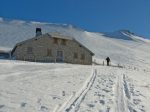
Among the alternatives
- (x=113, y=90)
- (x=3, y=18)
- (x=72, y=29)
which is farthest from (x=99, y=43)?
(x=113, y=90)

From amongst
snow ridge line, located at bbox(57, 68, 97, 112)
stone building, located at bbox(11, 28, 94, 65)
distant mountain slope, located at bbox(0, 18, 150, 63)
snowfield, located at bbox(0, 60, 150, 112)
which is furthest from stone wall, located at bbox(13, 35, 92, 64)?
distant mountain slope, located at bbox(0, 18, 150, 63)

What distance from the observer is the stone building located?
51844 mm

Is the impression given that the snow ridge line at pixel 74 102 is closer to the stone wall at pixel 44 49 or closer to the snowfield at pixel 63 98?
the snowfield at pixel 63 98

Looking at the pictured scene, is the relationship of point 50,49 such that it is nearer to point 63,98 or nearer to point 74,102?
point 63,98

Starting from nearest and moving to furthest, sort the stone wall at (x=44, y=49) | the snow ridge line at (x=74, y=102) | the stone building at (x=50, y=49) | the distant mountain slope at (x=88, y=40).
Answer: the snow ridge line at (x=74, y=102) < the stone wall at (x=44, y=49) < the stone building at (x=50, y=49) < the distant mountain slope at (x=88, y=40)

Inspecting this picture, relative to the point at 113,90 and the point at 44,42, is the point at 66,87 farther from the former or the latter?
the point at 44,42

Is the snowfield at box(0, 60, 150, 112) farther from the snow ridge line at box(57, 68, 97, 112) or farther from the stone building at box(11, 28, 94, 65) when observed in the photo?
the stone building at box(11, 28, 94, 65)

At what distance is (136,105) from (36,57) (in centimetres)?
3789

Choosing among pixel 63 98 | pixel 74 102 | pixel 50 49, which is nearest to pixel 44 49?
pixel 50 49

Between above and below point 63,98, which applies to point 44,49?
above

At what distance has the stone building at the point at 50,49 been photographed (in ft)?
170

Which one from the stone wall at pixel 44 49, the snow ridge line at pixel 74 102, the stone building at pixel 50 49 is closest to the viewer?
the snow ridge line at pixel 74 102

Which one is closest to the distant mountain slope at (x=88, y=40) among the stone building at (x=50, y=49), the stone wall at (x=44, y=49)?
the stone building at (x=50, y=49)

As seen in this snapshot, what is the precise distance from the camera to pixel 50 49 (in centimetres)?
5294
